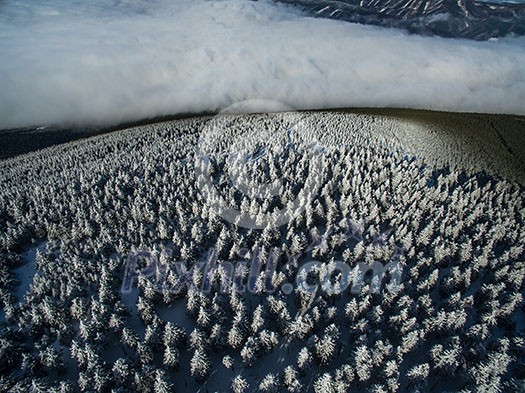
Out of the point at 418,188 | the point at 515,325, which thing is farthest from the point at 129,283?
the point at 418,188

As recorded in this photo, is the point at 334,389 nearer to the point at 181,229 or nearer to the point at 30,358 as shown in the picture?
the point at 30,358

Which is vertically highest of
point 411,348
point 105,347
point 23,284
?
point 411,348

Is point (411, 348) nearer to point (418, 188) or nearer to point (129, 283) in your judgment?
point (129, 283)

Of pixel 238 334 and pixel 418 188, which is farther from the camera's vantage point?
pixel 418 188

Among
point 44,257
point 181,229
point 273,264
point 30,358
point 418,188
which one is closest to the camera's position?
point 30,358

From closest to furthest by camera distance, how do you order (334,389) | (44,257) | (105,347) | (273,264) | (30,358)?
(334,389) → (30,358) → (105,347) → (273,264) → (44,257)

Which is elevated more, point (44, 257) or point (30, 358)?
point (30, 358)
